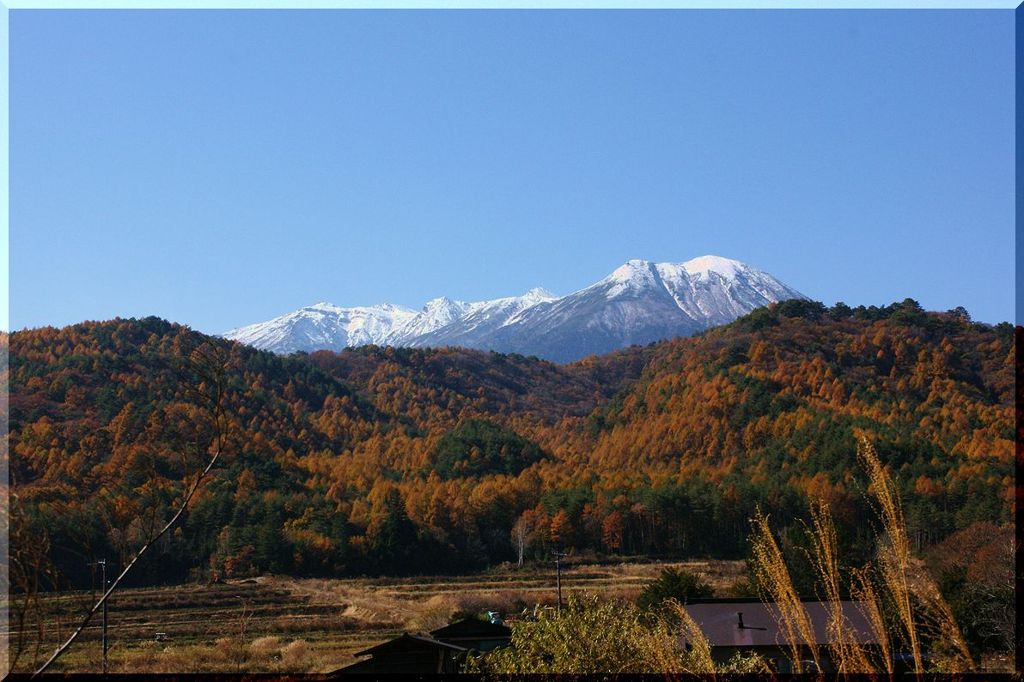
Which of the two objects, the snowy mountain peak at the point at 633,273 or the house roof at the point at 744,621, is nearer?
the house roof at the point at 744,621

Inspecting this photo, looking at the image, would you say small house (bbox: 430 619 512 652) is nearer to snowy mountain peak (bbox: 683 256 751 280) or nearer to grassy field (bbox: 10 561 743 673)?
grassy field (bbox: 10 561 743 673)

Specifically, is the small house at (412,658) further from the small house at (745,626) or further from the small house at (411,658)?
the small house at (745,626)

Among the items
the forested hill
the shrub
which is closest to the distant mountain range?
the forested hill

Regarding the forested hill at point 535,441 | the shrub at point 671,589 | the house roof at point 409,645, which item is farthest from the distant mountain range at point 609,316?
the house roof at point 409,645

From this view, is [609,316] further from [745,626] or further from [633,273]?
[745,626]

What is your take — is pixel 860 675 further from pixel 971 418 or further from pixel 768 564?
pixel 971 418

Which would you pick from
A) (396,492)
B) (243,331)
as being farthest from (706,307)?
(396,492)

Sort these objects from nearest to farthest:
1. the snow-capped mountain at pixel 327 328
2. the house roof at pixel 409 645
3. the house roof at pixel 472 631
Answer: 1. the house roof at pixel 409 645
2. the house roof at pixel 472 631
3. the snow-capped mountain at pixel 327 328
